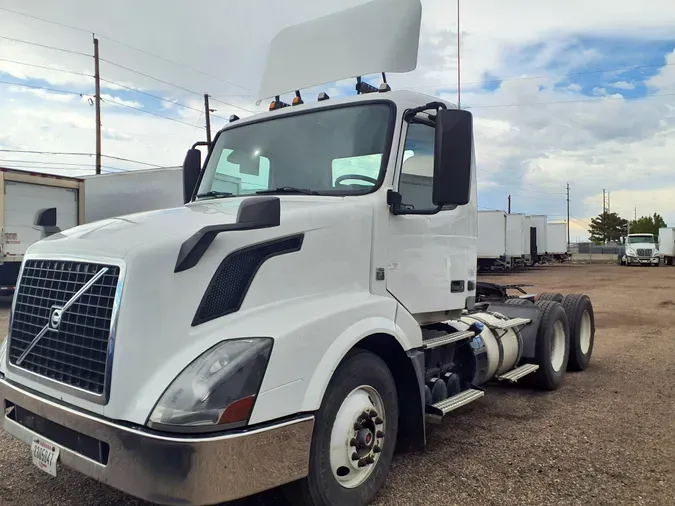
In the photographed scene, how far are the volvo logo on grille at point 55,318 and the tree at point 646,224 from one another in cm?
8935

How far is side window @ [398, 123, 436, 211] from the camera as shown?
3.95 meters

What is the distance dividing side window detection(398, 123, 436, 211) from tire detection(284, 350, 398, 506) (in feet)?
3.87

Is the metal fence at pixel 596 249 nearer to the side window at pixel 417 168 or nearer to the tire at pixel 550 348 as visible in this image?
the tire at pixel 550 348

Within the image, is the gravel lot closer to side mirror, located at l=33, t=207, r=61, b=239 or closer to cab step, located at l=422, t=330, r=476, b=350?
cab step, located at l=422, t=330, r=476, b=350

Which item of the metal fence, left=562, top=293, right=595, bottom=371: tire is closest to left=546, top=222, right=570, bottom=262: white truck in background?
the metal fence

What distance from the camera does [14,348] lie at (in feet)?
11.2

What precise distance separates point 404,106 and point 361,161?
1.68 ft

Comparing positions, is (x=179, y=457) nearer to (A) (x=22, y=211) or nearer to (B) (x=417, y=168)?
(B) (x=417, y=168)

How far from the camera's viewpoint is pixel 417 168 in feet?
13.4

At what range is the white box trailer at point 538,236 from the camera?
39969 mm

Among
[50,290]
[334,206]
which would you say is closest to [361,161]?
[334,206]

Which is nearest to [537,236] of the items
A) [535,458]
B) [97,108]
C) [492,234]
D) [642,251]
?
[642,251]

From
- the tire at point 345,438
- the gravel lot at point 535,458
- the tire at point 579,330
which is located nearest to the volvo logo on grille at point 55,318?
the gravel lot at point 535,458

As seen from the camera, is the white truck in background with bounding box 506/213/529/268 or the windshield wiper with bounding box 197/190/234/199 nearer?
the windshield wiper with bounding box 197/190/234/199
